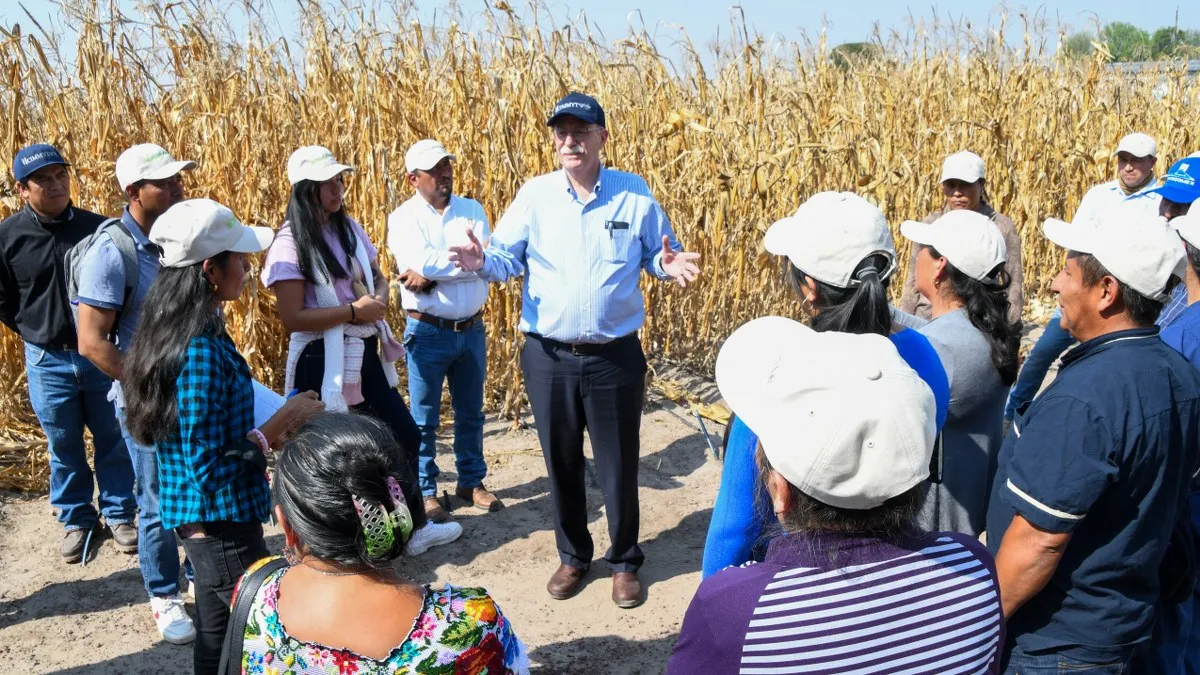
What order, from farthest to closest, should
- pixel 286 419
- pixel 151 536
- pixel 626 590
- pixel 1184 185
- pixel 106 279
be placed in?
pixel 1184 185 < pixel 626 590 < pixel 151 536 < pixel 106 279 < pixel 286 419

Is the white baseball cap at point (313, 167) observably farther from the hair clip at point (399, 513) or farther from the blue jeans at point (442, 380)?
the hair clip at point (399, 513)

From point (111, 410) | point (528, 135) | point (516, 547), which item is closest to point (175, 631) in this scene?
point (111, 410)

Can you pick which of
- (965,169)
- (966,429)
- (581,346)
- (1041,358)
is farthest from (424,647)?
(965,169)

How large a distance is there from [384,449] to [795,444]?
86 centimetres

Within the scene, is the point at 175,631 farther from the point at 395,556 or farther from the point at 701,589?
the point at 701,589

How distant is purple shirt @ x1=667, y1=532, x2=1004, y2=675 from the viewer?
4.39 ft

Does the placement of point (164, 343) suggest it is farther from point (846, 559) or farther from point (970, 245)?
point (970, 245)

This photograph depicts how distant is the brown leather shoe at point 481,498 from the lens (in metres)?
4.97

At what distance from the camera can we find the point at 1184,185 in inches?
169

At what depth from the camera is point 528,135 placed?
598cm

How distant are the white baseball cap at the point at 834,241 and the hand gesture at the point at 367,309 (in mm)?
2178

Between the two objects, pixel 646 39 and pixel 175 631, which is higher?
pixel 646 39

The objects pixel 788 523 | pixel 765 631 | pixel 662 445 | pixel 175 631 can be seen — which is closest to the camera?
pixel 765 631

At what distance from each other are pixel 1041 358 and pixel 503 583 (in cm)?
322
